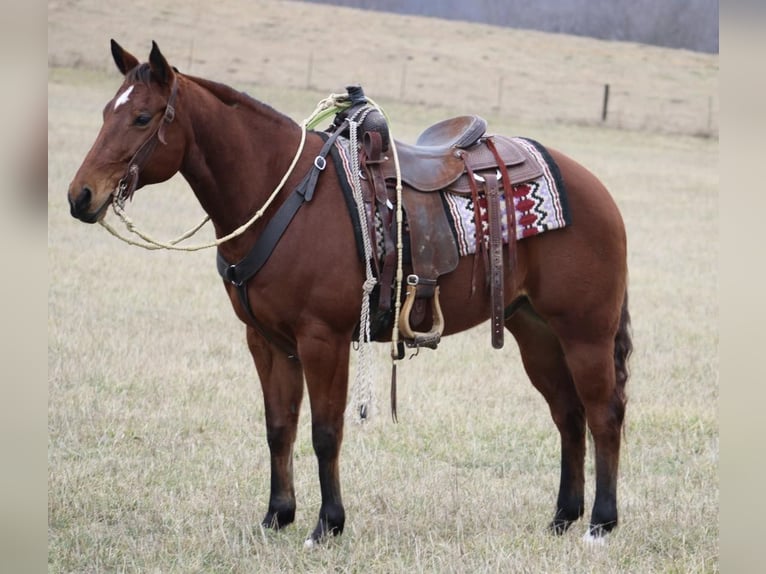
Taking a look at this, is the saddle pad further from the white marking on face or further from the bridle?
the white marking on face

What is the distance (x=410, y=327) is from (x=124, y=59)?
68.9 inches

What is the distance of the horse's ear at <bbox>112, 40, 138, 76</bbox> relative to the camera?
3.94 m

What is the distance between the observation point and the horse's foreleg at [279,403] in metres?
4.59

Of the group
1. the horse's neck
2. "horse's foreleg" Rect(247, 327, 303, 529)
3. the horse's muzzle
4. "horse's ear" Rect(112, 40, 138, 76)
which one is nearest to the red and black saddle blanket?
the horse's neck

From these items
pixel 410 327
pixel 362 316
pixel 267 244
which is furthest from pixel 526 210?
pixel 267 244

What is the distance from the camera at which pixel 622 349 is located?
15.9 feet

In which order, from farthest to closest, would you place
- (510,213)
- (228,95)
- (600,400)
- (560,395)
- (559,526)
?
(560,395) → (559,526) → (600,400) → (510,213) → (228,95)

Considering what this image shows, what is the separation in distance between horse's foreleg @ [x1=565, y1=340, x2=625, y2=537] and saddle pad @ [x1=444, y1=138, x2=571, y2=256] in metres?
0.62

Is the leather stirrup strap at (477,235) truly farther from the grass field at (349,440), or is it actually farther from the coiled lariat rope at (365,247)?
the grass field at (349,440)

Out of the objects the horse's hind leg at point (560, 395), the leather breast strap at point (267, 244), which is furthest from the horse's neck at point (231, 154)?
the horse's hind leg at point (560, 395)

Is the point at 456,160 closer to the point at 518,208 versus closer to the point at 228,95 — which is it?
the point at 518,208

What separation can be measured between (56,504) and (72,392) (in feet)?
6.21
